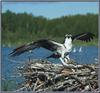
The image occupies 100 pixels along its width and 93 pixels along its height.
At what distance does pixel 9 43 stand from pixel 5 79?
780 mm

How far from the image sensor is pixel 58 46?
8328mm

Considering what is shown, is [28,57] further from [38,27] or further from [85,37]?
[85,37]

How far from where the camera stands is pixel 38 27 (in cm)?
840

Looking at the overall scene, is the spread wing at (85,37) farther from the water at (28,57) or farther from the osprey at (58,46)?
the water at (28,57)

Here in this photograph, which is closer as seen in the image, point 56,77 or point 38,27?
point 56,77

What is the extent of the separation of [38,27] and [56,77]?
1161mm

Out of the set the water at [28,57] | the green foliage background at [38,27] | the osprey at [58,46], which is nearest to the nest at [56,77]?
the water at [28,57]

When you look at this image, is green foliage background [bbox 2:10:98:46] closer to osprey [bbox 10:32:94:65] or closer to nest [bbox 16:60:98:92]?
osprey [bbox 10:32:94:65]

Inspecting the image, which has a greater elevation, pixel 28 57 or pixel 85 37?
pixel 85 37

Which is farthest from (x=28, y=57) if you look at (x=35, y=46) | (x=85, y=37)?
(x=85, y=37)

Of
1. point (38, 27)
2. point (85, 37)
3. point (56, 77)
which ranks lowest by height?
point (56, 77)

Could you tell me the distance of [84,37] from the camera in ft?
27.1

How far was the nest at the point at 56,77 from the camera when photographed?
820cm

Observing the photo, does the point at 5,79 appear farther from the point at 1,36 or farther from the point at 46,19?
the point at 46,19
